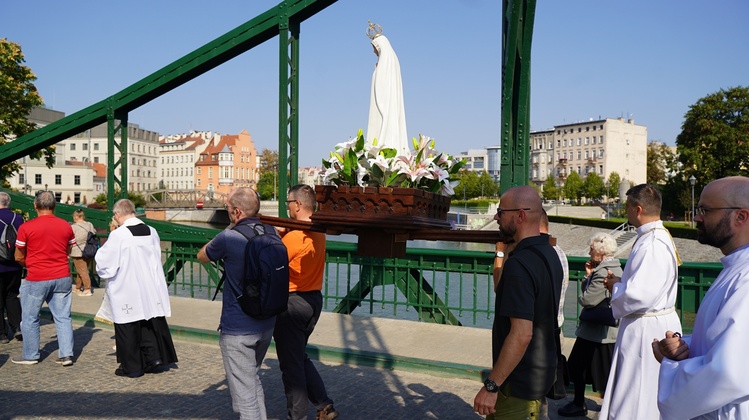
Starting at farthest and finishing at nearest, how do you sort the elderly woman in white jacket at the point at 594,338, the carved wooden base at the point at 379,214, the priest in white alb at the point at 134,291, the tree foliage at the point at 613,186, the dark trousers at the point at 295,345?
the tree foliage at the point at 613,186 < the priest in white alb at the point at 134,291 < the elderly woman in white jacket at the point at 594,338 < the dark trousers at the point at 295,345 < the carved wooden base at the point at 379,214

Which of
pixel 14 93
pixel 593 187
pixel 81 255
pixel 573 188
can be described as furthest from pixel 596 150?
pixel 81 255

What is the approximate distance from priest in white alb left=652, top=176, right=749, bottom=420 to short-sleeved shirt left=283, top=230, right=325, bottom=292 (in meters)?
3.07

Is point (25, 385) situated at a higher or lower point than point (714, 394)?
lower

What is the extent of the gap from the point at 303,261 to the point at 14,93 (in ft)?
97.5

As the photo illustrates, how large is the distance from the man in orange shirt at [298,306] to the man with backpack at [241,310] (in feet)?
1.45

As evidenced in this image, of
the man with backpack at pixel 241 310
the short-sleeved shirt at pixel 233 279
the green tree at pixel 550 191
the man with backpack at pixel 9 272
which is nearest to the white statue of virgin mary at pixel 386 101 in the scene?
the man with backpack at pixel 241 310

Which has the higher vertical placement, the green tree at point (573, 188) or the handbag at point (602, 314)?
the green tree at point (573, 188)

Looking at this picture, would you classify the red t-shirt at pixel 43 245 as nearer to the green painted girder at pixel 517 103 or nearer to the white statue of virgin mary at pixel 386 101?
the white statue of virgin mary at pixel 386 101

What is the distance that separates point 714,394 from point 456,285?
529 inches

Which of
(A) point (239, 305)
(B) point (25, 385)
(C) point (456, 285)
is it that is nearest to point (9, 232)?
(B) point (25, 385)

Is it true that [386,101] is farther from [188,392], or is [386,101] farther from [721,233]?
[188,392]

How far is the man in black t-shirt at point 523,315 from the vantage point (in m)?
3.27

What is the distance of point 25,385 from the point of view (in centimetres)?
647

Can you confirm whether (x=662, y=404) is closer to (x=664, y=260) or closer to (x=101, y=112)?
(x=664, y=260)
